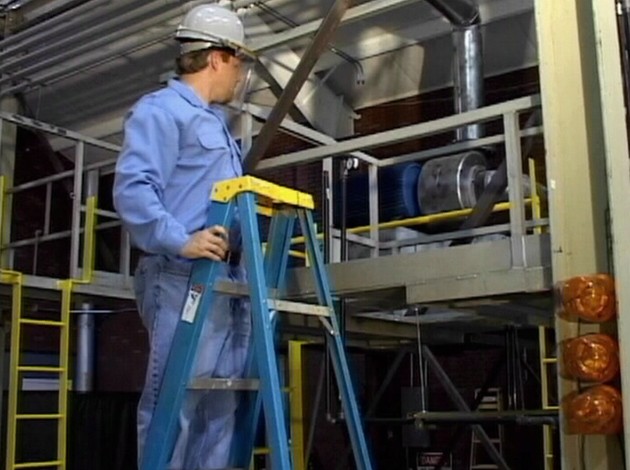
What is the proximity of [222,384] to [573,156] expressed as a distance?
1.29m

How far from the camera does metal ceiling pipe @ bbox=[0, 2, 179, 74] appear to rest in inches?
263

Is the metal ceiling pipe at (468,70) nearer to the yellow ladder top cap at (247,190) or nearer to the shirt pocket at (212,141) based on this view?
the shirt pocket at (212,141)

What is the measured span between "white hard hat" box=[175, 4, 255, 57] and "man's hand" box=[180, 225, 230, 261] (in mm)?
789

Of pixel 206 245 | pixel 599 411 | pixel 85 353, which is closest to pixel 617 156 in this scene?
pixel 599 411

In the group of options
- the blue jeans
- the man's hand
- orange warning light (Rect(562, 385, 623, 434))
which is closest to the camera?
orange warning light (Rect(562, 385, 623, 434))

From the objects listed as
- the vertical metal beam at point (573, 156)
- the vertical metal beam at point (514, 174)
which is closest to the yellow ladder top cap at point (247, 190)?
the vertical metal beam at point (573, 156)

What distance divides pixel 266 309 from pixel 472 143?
3.04 metres

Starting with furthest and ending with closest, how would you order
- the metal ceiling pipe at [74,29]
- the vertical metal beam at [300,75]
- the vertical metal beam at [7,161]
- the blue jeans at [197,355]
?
the vertical metal beam at [7,161]
the metal ceiling pipe at [74,29]
the vertical metal beam at [300,75]
the blue jeans at [197,355]

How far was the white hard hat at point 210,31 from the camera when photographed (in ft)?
10.1

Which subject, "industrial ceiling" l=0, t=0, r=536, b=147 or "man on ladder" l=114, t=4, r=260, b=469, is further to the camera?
"industrial ceiling" l=0, t=0, r=536, b=147

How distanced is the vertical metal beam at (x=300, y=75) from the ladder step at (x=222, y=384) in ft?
3.45

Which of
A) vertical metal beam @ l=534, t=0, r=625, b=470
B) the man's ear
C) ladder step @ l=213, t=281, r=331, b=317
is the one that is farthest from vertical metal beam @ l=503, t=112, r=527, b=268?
the man's ear

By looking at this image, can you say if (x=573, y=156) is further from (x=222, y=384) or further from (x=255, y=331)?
(x=222, y=384)

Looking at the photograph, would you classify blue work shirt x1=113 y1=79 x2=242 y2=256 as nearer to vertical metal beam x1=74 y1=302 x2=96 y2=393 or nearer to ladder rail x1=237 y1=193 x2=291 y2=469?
ladder rail x1=237 y1=193 x2=291 y2=469
